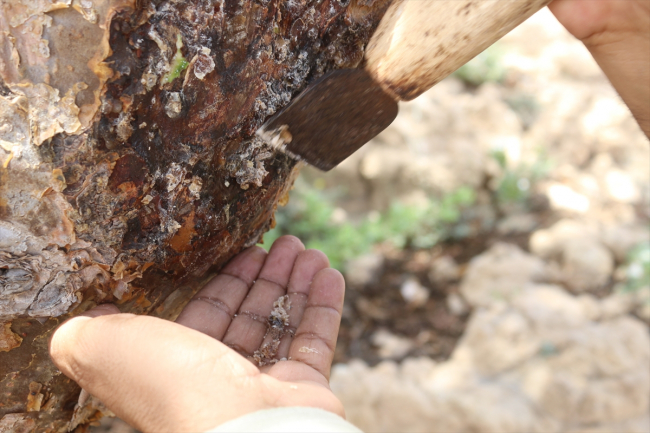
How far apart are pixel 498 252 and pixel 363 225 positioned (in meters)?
1.29

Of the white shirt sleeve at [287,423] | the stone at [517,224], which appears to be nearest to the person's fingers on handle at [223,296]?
the white shirt sleeve at [287,423]

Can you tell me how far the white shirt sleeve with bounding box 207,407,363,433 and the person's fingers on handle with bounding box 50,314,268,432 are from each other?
0.09ft

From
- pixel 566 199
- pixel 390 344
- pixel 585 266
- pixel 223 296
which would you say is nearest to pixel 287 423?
pixel 223 296

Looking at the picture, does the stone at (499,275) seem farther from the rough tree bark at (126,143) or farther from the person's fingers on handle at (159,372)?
the person's fingers on handle at (159,372)

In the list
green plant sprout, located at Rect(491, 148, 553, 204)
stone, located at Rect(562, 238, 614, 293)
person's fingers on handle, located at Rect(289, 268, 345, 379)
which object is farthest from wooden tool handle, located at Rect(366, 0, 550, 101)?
green plant sprout, located at Rect(491, 148, 553, 204)

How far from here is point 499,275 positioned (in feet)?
12.4

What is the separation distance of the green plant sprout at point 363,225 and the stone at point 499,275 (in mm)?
579

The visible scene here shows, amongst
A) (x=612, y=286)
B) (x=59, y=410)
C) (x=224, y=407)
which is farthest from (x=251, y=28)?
(x=612, y=286)

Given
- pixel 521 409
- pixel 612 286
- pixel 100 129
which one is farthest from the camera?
pixel 612 286

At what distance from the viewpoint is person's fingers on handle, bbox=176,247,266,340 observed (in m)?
1.54

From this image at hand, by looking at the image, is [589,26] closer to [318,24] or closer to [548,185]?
[318,24]

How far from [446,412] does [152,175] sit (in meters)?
2.15

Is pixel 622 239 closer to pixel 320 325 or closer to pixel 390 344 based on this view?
pixel 390 344

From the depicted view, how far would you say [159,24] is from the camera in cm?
111
